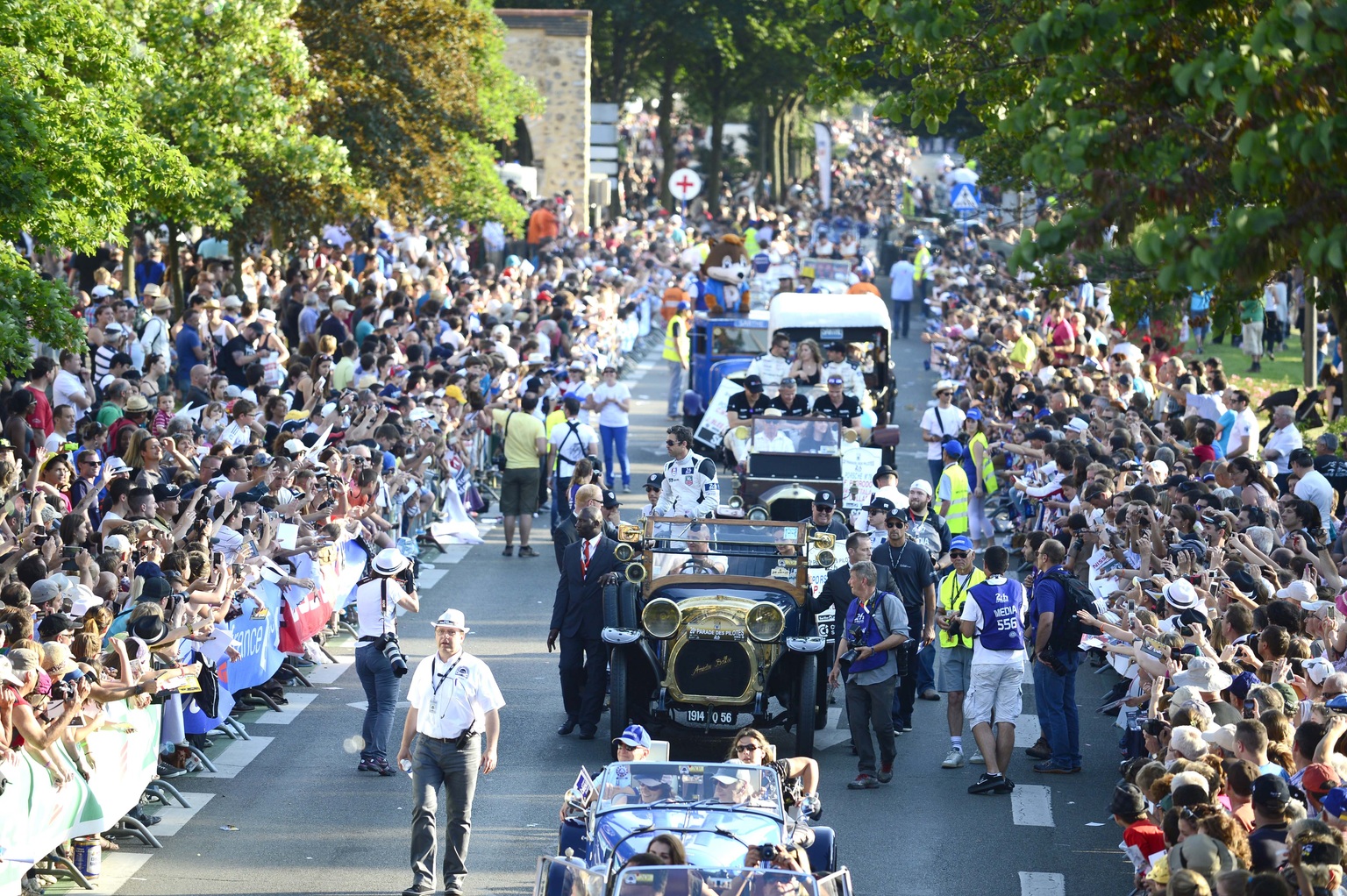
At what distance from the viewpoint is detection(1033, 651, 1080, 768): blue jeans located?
44.0ft

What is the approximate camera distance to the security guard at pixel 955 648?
44.5ft

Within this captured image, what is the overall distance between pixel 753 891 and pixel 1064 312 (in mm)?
22975

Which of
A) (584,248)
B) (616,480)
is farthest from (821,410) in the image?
(584,248)

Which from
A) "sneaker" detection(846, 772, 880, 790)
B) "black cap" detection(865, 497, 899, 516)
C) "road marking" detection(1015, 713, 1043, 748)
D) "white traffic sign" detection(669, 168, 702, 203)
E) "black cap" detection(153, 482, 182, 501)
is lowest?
"road marking" detection(1015, 713, 1043, 748)

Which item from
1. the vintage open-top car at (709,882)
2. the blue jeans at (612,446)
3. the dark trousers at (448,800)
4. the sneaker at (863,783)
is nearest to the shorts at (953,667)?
the sneaker at (863,783)

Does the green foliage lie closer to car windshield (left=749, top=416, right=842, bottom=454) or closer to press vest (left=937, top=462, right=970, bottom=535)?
press vest (left=937, top=462, right=970, bottom=535)

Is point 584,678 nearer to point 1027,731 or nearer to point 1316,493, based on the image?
point 1027,731

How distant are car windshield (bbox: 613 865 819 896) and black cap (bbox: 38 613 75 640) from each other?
13.6ft

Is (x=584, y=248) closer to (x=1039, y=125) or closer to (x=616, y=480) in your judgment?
(x=616, y=480)

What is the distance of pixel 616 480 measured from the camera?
24.7 m

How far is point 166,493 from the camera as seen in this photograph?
1472 centimetres

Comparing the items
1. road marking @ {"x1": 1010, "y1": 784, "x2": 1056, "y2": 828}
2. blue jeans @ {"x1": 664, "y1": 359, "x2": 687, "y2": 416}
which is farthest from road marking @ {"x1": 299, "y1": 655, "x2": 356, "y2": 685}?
blue jeans @ {"x1": 664, "y1": 359, "x2": 687, "y2": 416}

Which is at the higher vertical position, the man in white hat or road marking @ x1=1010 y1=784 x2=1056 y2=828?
the man in white hat

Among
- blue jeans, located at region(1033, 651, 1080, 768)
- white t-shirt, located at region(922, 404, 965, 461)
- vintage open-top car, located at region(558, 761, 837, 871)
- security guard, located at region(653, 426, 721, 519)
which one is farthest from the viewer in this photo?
white t-shirt, located at region(922, 404, 965, 461)
